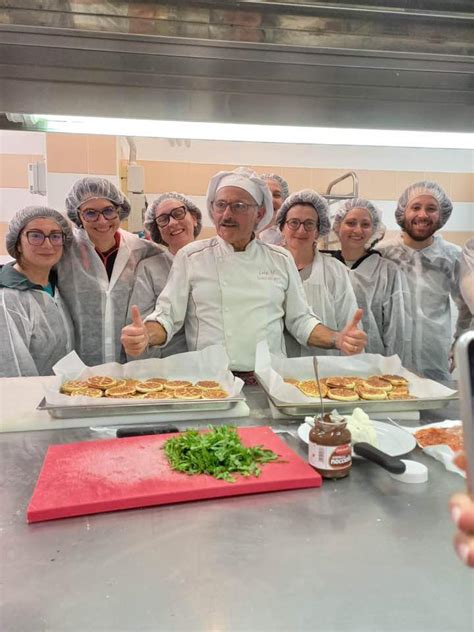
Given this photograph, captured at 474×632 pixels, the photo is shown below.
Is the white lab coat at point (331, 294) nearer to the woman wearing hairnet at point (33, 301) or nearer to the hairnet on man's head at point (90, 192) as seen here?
the hairnet on man's head at point (90, 192)

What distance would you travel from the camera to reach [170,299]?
1780 millimetres

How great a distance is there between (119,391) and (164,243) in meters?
1.06

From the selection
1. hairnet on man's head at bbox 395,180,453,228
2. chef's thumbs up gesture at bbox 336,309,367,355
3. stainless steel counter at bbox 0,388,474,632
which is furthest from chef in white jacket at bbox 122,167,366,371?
stainless steel counter at bbox 0,388,474,632

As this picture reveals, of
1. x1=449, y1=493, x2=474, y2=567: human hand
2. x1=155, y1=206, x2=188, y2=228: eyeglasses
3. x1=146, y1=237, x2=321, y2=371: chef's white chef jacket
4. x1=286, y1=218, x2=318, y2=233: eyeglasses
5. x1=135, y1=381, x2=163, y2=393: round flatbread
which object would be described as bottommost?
x1=135, y1=381, x2=163, y2=393: round flatbread

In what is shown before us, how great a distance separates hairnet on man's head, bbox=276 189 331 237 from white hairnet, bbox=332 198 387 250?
0.24 metres

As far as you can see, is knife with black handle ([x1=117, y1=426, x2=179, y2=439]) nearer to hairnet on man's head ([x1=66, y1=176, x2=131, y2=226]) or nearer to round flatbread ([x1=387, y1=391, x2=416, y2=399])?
round flatbread ([x1=387, y1=391, x2=416, y2=399])

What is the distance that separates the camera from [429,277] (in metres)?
2.23

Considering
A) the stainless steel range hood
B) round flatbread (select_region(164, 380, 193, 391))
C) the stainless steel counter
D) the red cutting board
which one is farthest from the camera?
round flatbread (select_region(164, 380, 193, 391))

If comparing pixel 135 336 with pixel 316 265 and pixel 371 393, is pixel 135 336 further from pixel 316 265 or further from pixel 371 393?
pixel 316 265

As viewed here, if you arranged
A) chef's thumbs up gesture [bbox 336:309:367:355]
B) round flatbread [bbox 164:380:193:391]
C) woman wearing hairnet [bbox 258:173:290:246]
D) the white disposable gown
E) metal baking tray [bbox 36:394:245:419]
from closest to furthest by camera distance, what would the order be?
metal baking tray [bbox 36:394:245:419], round flatbread [bbox 164:380:193:391], chef's thumbs up gesture [bbox 336:309:367:355], the white disposable gown, woman wearing hairnet [bbox 258:173:290:246]

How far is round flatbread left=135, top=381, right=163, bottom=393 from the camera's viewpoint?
56.4 inches

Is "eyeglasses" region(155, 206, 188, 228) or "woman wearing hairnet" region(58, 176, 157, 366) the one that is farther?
"eyeglasses" region(155, 206, 188, 228)

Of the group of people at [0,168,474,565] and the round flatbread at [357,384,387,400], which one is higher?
the group of people at [0,168,474,565]

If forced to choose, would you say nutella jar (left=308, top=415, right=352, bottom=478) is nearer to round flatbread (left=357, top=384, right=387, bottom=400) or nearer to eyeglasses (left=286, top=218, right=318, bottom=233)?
round flatbread (left=357, top=384, right=387, bottom=400)
